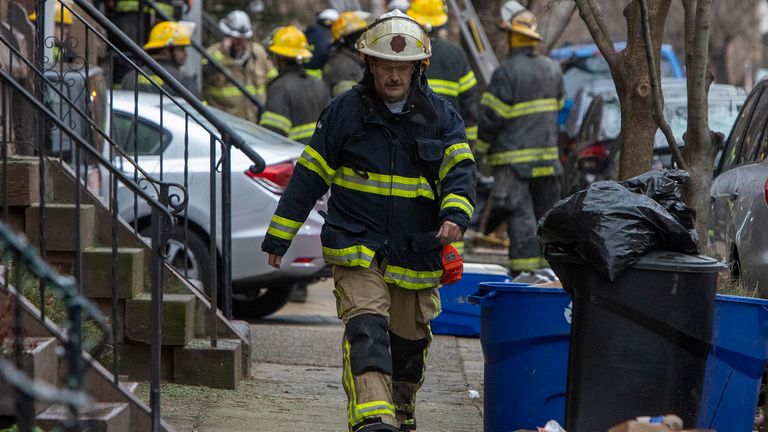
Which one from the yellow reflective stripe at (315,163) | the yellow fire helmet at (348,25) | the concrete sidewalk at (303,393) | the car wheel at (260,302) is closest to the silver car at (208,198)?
the concrete sidewalk at (303,393)

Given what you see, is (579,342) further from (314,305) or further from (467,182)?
(314,305)

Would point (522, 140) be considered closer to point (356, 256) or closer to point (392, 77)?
point (392, 77)

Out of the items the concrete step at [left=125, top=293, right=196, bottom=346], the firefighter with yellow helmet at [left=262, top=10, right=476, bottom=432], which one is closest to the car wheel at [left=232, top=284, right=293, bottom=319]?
the concrete step at [left=125, top=293, right=196, bottom=346]

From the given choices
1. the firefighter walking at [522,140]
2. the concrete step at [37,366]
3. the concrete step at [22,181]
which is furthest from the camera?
the firefighter walking at [522,140]

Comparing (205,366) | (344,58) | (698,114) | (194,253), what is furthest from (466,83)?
(205,366)

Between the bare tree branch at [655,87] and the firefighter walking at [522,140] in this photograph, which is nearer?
the bare tree branch at [655,87]

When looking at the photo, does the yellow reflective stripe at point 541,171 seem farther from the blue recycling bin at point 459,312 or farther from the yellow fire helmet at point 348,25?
the yellow fire helmet at point 348,25

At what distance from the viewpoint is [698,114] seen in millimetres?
5863

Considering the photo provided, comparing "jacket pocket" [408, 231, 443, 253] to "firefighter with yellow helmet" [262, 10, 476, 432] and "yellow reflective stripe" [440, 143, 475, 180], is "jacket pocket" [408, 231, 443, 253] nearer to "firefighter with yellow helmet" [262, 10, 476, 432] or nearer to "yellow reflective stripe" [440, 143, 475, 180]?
"firefighter with yellow helmet" [262, 10, 476, 432]

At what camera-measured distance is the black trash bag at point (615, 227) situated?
170 inches

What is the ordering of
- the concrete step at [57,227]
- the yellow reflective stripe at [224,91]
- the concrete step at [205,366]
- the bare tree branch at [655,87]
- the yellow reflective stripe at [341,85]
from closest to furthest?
the bare tree branch at [655,87] → the concrete step at [57,227] → the concrete step at [205,366] → the yellow reflective stripe at [341,85] → the yellow reflective stripe at [224,91]

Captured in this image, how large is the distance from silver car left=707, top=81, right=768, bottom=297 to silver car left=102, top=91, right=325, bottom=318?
253 centimetres

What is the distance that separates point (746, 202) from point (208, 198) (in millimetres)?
3268

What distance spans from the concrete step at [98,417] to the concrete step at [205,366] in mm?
1513
